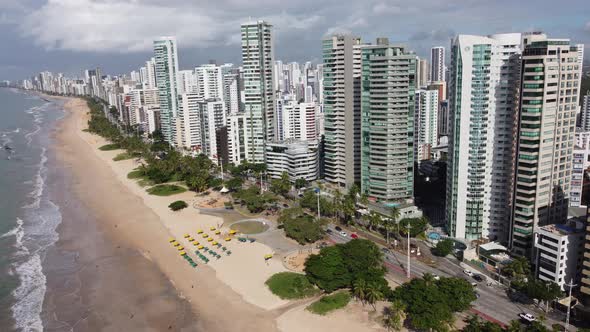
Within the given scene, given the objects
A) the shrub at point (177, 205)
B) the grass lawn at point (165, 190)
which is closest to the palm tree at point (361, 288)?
the shrub at point (177, 205)

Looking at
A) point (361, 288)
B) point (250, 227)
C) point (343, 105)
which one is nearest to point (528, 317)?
point (361, 288)

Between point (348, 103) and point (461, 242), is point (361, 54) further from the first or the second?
point (461, 242)

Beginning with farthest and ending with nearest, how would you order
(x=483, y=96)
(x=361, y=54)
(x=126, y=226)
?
(x=361, y=54)
(x=126, y=226)
(x=483, y=96)

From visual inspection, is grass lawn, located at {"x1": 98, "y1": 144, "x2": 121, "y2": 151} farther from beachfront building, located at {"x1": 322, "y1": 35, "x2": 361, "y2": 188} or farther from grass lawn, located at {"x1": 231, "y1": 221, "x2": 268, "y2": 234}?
grass lawn, located at {"x1": 231, "y1": 221, "x2": 268, "y2": 234}

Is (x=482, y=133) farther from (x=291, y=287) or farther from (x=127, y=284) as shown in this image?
(x=127, y=284)

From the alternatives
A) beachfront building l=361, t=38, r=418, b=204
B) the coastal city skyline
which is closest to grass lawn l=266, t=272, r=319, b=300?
the coastal city skyline

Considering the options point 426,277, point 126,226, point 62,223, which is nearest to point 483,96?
point 426,277

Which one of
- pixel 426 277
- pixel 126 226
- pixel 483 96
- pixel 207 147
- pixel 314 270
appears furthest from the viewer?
pixel 207 147
